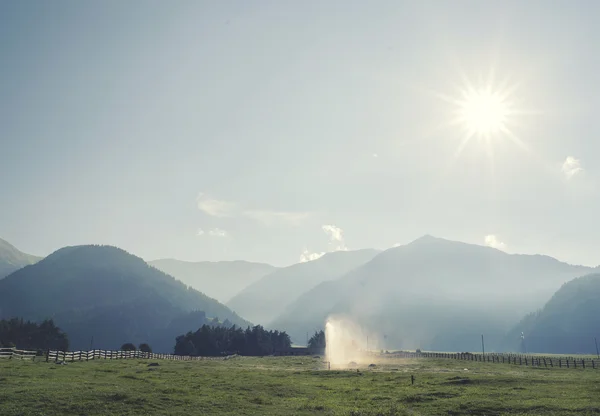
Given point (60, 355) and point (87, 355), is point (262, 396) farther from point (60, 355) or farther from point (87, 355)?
point (87, 355)

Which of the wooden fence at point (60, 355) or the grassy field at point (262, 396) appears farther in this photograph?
the wooden fence at point (60, 355)

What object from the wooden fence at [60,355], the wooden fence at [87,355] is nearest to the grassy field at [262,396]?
the wooden fence at [87,355]

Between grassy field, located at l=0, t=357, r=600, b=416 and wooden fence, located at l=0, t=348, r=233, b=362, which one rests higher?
wooden fence, located at l=0, t=348, r=233, b=362

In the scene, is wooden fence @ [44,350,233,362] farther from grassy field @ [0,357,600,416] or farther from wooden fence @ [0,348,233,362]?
grassy field @ [0,357,600,416]

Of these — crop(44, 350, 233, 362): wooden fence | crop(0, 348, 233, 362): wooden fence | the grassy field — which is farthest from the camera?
crop(44, 350, 233, 362): wooden fence

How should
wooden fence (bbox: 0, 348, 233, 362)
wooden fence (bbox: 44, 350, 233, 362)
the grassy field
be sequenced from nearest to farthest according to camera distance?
the grassy field, wooden fence (bbox: 0, 348, 233, 362), wooden fence (bbox: 44, 350, 233, 362)

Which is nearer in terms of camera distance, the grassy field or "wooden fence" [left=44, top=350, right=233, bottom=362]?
Answer: the grassy field

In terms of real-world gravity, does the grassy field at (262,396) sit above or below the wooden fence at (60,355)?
below

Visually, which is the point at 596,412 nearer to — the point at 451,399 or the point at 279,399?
the point at 451,399

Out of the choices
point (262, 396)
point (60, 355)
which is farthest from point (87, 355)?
point (262, 396)

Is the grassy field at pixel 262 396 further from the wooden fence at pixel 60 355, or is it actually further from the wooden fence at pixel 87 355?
the wooden fence at pixel 60 355

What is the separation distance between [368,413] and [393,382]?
2692cm

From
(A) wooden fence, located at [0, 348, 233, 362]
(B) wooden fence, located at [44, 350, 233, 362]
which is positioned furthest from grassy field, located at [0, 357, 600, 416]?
(A) wooden fence, located at [0, 348, 233, 362]

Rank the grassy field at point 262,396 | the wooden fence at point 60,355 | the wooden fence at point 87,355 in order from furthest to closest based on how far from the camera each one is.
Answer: the wooden fence at point 87,355 < the wooden fence at point 60,355 < the grassy field at point 262,396
